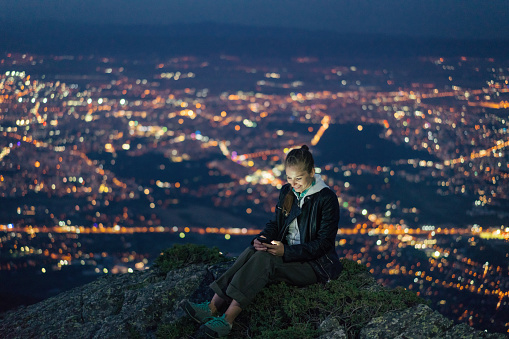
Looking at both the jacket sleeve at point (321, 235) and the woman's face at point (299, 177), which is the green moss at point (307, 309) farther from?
the woman's face at point (299, 177)

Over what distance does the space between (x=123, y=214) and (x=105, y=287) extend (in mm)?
31030

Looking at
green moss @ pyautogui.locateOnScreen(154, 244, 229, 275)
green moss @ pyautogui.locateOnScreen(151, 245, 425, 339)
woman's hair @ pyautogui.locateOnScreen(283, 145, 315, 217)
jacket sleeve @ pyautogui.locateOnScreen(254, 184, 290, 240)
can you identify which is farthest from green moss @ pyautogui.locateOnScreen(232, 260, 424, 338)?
green moss @ pyautogui.locateOnScreen(154, 244, 229, 275)

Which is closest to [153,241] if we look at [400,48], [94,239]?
[94,239]

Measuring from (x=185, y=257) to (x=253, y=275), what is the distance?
217 cm

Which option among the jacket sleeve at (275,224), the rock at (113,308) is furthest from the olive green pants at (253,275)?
the rock at (113,308)

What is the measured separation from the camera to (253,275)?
460 centimetres

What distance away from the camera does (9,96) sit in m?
47.0

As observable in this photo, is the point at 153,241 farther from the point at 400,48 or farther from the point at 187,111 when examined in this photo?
the point at 400,48

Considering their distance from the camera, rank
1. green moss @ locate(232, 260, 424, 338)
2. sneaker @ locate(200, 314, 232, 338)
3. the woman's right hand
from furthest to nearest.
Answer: the woman's right hand < green moss @ locate(232, 260, 424, 338) < sneaker @ locate(200, 314, 232, 338)

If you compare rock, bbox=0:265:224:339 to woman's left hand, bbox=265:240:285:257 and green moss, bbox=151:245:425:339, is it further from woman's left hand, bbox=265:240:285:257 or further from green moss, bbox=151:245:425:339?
woman's left hand, bbox=265:240:285:257

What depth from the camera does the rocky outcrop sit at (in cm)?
420

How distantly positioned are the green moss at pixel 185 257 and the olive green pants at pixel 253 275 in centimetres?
175

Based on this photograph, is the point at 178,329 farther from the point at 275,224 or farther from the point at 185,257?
the point at 185,257

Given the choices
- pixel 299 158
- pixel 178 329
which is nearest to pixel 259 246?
pixel 299 158
